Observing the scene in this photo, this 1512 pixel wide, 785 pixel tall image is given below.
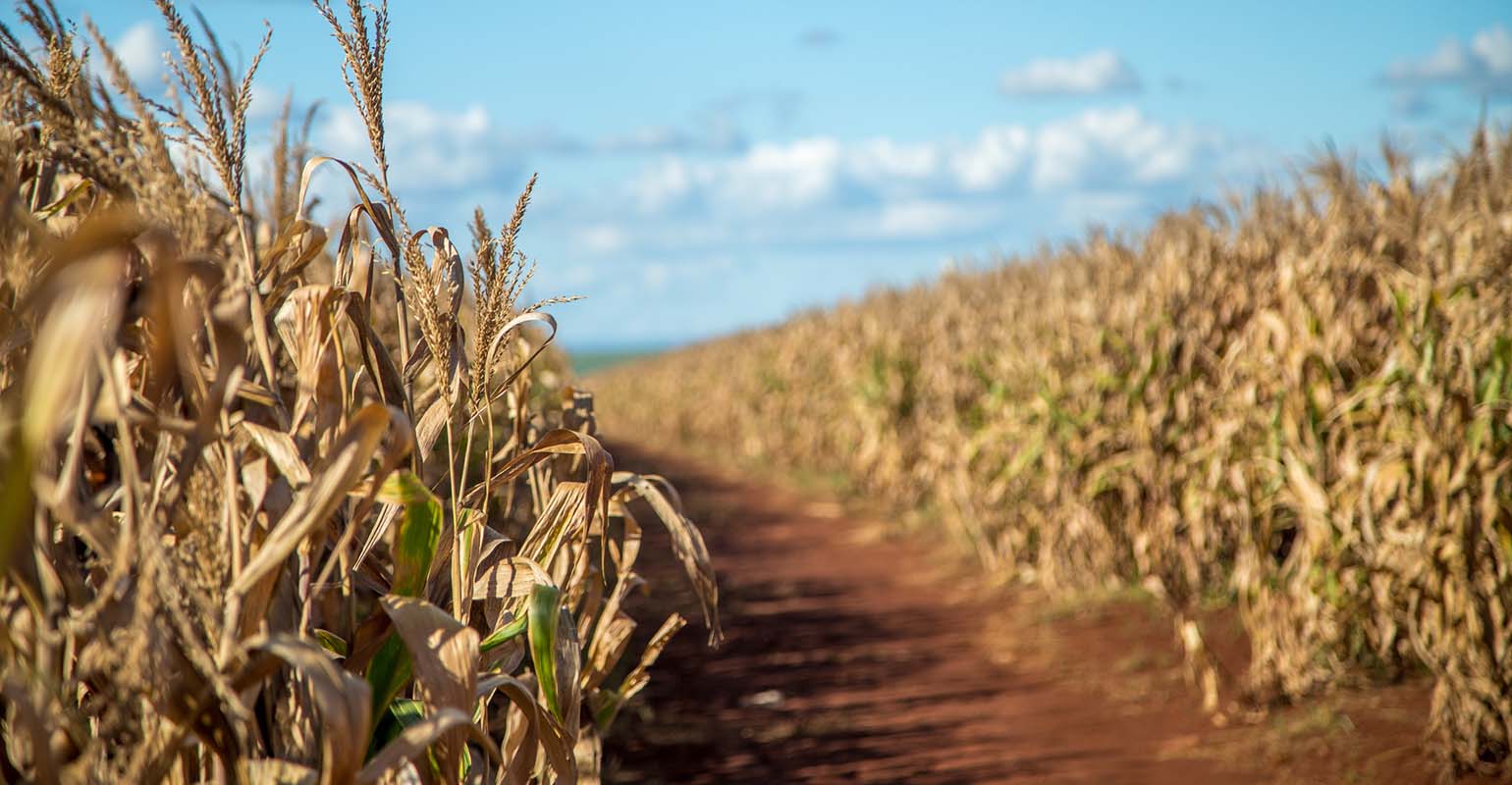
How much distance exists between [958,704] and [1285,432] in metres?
2.19

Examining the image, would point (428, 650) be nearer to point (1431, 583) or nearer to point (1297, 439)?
point (1431, 583)

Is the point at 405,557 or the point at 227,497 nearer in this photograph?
the point at 227,497

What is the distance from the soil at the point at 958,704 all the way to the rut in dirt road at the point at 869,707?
1cm

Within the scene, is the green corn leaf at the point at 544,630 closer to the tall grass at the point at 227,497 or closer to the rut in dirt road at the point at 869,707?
the tall grass at the point at 227,497

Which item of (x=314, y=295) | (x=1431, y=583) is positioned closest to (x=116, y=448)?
(x=314, y=295)

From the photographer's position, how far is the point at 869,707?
221 inches

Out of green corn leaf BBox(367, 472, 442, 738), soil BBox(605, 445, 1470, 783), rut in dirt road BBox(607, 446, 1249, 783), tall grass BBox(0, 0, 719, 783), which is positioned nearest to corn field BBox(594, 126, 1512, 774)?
soil BBox(605, 445, 1470, 783)

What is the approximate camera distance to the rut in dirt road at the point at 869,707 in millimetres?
4707

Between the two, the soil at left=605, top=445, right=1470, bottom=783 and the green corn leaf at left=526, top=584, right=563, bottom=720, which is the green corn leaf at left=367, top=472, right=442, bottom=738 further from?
the soil at left=605, top=445, right=1470, bottom=783

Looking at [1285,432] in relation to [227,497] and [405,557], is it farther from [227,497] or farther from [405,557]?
[227,497]

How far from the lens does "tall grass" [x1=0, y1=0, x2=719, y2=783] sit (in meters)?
1.33

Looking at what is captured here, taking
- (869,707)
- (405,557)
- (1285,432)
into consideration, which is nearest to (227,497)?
(405,557)

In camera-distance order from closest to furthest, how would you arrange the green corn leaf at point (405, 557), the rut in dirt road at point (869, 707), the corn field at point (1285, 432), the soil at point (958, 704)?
the green corn leaf at point (405, 557)
the corn field at point (1285, 432)
the soil at point (958, 704)
the rut in dirt road at point (869, 707)

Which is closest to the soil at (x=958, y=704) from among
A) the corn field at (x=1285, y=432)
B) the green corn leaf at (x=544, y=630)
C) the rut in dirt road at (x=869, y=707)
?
the rut in dirt road at (x=869, y=707)
